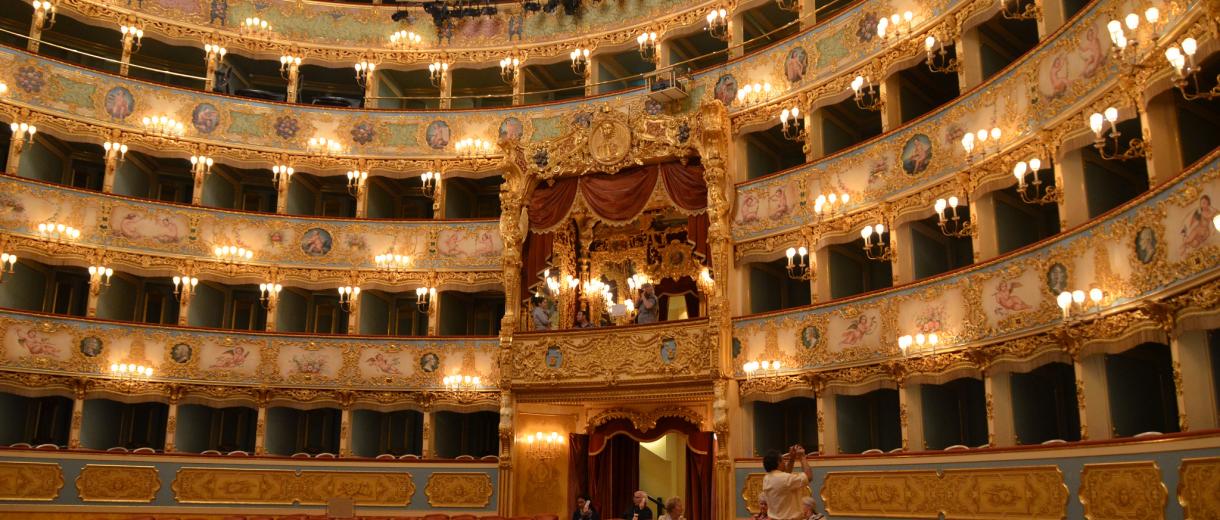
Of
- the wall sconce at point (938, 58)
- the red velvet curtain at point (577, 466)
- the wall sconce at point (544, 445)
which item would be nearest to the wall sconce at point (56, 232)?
the wall sconce at point (544, 445)

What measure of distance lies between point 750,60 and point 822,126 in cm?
255

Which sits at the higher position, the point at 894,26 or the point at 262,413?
the point at 894,26

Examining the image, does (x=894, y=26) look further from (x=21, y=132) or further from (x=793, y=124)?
(x=21, y=132)

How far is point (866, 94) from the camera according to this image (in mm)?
21297

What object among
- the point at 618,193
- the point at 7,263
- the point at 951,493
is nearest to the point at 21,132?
the point at 7,263

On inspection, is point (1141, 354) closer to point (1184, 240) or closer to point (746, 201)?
point (1184, 240)

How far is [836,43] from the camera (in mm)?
21281

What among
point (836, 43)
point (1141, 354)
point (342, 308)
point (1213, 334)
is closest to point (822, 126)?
point (836, 43)

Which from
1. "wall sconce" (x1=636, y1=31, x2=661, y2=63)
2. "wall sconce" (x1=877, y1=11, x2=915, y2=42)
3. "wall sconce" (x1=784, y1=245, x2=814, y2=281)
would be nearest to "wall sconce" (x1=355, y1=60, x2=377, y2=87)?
"wall sconce" (x1=636, y1=31, x2=661, y2=63)

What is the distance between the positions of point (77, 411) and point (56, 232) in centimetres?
435

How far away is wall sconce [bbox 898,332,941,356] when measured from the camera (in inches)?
672

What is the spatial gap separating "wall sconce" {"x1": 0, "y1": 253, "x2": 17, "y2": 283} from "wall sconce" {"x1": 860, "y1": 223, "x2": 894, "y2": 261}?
62.7ft

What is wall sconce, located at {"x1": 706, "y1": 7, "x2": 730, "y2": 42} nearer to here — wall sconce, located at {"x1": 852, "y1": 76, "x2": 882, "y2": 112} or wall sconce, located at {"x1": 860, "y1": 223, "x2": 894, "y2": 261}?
wall sconce, located at {"x1": 852, "y1": 76, "x2": 882, "y2": 112}

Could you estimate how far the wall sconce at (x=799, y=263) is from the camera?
66.5 feet
